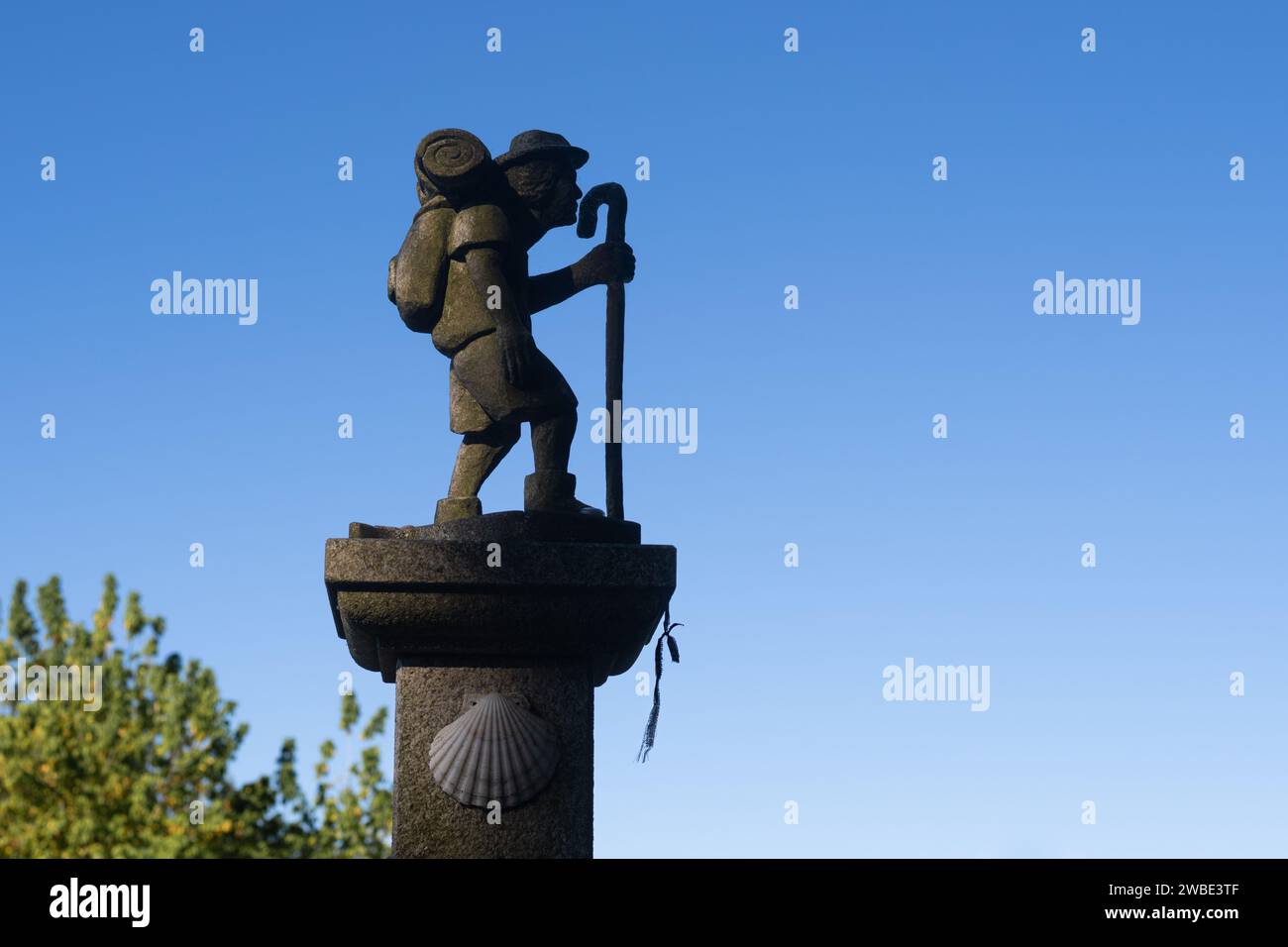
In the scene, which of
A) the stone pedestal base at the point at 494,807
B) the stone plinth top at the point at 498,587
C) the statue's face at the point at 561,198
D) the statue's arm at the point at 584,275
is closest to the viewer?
the stone plinth top at the point at 498,587

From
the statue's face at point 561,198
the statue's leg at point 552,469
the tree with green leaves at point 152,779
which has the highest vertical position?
the statue's face at point 561,198

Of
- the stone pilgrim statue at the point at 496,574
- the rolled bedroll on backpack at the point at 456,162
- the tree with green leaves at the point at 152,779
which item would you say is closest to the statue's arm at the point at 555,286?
the stone pilgrim statue at the point at 496,574

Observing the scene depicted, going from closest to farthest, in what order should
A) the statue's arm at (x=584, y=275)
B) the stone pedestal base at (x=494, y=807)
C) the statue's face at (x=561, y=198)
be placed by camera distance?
the stone pedestal base at (x=494, y=807) → the statue's face at (x=561, y=198) → the statue's arm at (x=584, y=275)

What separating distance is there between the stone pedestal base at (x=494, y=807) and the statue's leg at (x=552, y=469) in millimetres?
748

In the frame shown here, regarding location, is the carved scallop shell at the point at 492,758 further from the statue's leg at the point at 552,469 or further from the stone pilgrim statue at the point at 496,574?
the statue's leg at the point at 552,469

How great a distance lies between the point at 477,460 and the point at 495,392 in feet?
1.09

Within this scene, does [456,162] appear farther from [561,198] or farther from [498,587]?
[498,587]

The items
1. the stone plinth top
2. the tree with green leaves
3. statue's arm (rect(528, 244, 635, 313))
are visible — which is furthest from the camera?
the tree with green leaves

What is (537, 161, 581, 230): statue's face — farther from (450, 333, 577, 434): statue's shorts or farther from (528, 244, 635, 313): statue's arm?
(450, 333, 577, 434): statue's shorts

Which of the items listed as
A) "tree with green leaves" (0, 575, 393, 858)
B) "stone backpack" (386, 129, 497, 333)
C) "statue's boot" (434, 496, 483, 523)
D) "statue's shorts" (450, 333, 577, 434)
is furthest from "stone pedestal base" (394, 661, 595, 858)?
"tree with green leaves" (0, 575, 393, 858)

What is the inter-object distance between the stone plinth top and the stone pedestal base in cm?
8

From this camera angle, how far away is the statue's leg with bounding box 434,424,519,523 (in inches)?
274

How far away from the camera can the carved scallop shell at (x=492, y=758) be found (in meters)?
6.54
